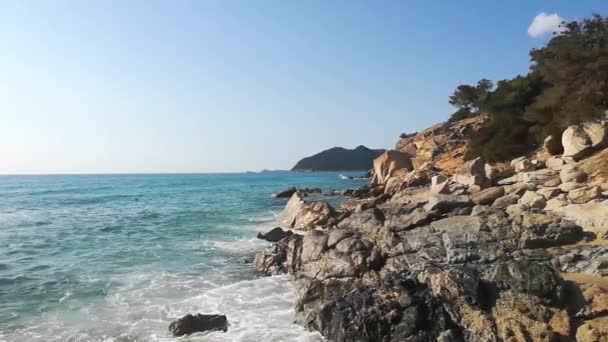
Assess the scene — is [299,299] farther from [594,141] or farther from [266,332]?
[594,141]

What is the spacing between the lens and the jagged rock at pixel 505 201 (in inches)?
618

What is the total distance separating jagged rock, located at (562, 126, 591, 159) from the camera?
1764 centimetres

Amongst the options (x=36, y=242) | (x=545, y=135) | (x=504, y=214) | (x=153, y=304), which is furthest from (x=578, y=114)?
(x=36, y=242)

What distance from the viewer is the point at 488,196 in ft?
55.5

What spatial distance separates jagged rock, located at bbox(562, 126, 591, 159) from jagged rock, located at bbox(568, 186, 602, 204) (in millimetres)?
3645

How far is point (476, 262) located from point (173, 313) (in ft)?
28.6

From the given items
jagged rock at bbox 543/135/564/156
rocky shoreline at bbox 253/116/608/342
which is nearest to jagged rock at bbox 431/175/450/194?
rocky shoreline at bbox 253/116/608/342

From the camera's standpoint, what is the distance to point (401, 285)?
442 inches

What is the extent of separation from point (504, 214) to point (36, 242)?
24356mm

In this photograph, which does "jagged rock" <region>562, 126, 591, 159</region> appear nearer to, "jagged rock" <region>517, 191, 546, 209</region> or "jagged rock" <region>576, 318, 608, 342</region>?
"jagged rock" <region>517, 191, 546, 209</region>

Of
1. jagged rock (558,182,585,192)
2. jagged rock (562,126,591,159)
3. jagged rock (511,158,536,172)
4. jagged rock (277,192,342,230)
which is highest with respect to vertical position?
jagged rock (562,126,591,159)

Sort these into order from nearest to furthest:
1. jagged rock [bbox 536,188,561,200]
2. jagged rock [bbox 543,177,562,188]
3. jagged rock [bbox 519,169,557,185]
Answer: jagged rock [bbox 536,188,561,200]
jagged rock [bbox 543,177,562,188]
jagged rock [bbox 519,169,557,185]

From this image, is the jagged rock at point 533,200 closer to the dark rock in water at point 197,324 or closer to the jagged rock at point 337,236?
the jagged rock at point 337,236

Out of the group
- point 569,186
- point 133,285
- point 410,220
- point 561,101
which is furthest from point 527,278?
point 561,101
